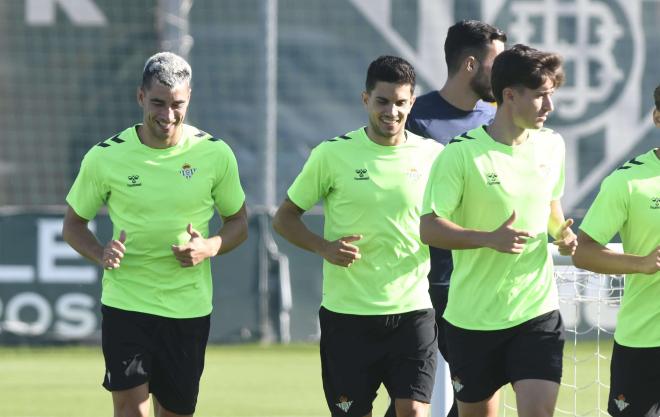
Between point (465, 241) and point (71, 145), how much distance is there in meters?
9.54

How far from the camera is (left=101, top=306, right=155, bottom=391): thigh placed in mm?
6484

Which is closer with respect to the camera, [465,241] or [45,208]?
[465,241]

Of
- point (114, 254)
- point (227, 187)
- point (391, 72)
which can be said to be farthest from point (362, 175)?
point (114, 254)

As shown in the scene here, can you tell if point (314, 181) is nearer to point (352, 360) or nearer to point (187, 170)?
point (187, 170)

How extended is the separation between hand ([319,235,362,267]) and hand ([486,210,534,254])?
82 cm

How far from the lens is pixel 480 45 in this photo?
7539 mm

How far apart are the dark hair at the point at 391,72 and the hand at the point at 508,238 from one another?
1080mm

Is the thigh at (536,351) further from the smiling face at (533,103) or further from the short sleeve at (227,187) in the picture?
the short sleeve at (227,187)

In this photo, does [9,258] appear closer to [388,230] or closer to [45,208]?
[45,208]

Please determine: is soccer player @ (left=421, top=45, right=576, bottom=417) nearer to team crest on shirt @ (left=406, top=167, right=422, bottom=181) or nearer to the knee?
the knee

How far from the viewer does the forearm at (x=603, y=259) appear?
5.86 meters

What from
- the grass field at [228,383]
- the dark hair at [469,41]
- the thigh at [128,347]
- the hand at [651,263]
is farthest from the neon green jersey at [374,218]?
the grass field at [228,383]

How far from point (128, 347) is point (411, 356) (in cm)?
127

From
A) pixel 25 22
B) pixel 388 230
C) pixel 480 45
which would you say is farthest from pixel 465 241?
pixel 25 22
